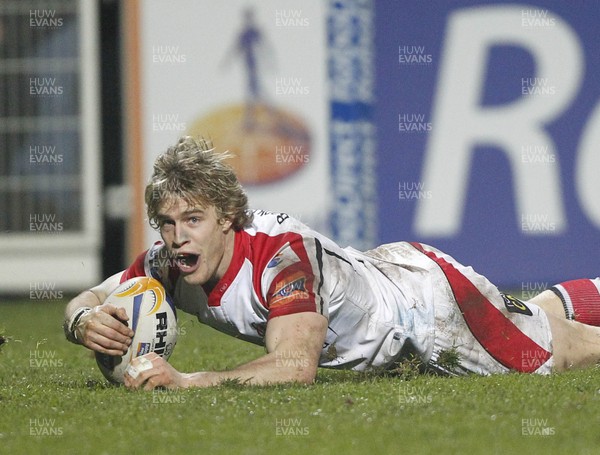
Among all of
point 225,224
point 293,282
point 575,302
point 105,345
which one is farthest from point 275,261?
point 575,302

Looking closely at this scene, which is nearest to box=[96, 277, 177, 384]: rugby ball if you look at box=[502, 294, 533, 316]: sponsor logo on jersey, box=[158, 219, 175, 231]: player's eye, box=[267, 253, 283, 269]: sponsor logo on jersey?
box=[158, 219, 175, 231]: player's eye

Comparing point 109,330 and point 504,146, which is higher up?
point 504,146

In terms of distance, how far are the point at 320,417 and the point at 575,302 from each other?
2.89 metres

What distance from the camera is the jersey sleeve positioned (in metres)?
6.25

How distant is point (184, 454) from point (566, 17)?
1035 cm

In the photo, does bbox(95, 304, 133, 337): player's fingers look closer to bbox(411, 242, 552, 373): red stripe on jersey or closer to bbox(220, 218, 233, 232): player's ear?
bbox(220, 218, 233, 232): player's ear

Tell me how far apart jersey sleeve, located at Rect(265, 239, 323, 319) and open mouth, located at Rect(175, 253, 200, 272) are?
41 cm

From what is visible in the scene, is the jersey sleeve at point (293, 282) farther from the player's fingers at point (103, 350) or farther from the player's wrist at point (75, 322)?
the player's wrist at point (75, 322)

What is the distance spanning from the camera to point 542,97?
13766mm

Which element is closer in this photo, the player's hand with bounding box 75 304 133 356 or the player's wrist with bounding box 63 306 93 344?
the player's hand with bounding box 75 304 133 356

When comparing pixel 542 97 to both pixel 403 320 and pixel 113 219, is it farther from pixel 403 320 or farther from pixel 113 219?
pixel 403 320

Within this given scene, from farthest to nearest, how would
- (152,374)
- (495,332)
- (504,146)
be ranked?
(504,146), (495,332), (152,374)

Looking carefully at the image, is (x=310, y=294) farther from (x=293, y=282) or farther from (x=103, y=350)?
(x=103, y=350)

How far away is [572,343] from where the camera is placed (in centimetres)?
748
